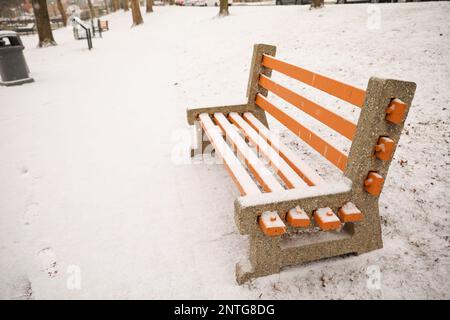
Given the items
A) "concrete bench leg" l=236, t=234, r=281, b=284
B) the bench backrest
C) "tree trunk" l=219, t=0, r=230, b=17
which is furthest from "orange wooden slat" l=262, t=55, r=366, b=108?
"tree trunk" l=219, t=0, r=230, b=17

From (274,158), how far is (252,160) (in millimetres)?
180

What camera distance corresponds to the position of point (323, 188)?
189 centimetres

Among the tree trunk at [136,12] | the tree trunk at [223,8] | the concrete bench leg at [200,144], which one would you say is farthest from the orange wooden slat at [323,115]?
the tree trunk at [136,12]

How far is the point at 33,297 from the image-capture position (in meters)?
2.06

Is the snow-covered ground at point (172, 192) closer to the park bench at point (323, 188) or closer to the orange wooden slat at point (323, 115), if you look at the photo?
the park bench at point (323, 188)

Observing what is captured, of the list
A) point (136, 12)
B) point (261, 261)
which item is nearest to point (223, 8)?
point (136, 12)

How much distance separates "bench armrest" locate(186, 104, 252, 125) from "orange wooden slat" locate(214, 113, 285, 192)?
0.08m

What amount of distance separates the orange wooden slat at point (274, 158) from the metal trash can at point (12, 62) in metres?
6.72

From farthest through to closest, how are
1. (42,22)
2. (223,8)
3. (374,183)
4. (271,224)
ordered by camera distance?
(223,8) < (42,22) < (374,183) < (271,224)

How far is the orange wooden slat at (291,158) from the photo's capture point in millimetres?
2122

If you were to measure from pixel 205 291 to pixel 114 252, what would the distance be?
2.77 feet

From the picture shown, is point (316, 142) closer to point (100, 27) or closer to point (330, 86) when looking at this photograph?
point (330, 86)

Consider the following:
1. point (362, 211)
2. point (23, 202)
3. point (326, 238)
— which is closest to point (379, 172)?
point (362, 211)
